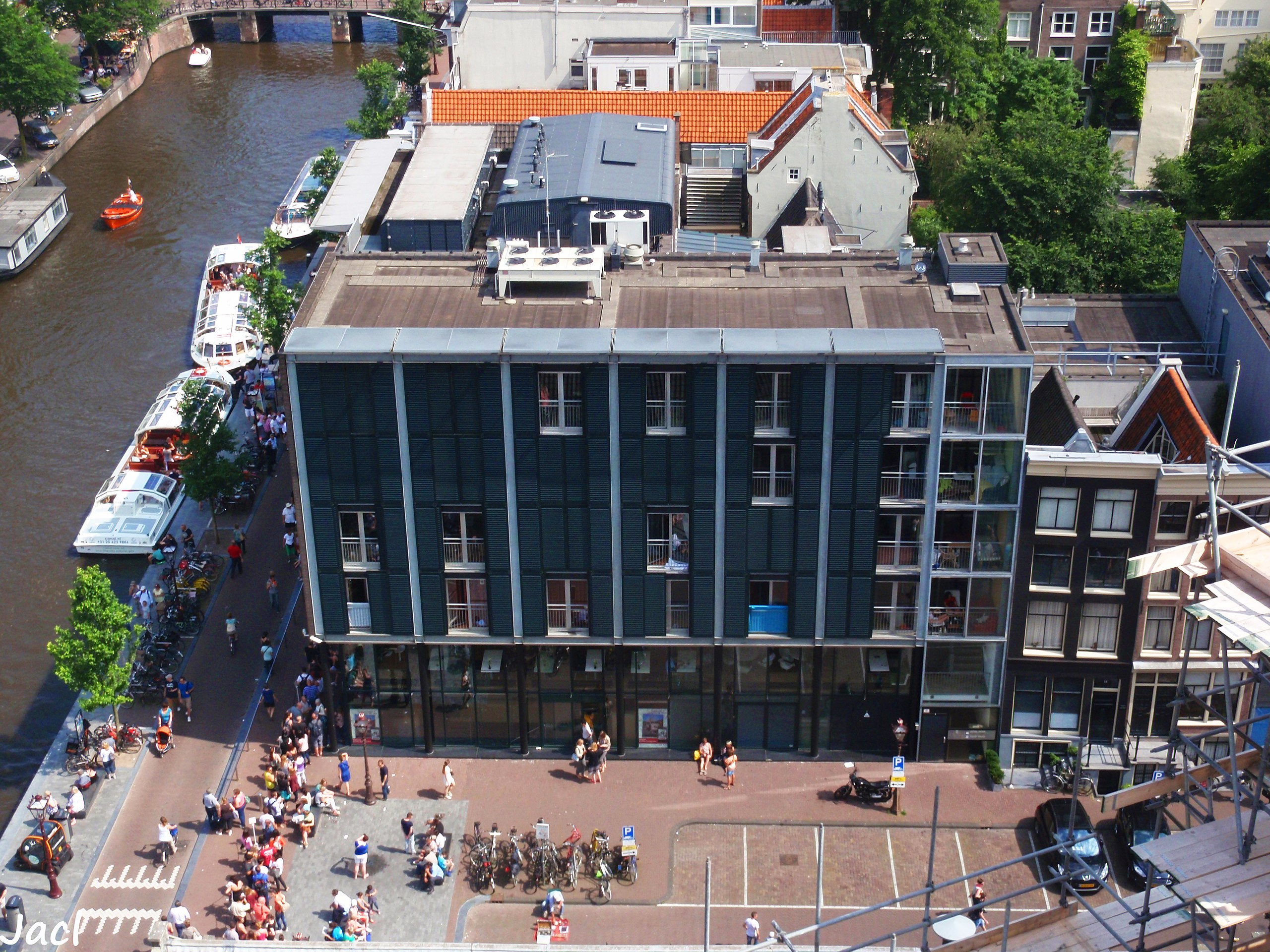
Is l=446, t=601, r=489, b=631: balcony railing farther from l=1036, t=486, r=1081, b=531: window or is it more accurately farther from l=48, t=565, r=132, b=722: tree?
l=1036, t=486, r=1081, b=531: window

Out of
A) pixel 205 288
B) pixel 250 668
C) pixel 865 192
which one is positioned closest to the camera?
pixel 250 668

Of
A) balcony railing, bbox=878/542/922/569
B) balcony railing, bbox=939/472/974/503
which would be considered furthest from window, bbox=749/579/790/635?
balcony railing, bbox=939/472/974/503

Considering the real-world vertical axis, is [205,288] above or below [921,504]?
below

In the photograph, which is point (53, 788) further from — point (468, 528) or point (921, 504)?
point (921, 504)

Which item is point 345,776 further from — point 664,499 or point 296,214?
point 296,214

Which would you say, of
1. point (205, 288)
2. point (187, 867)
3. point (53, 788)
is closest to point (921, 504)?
point (187, 867)
